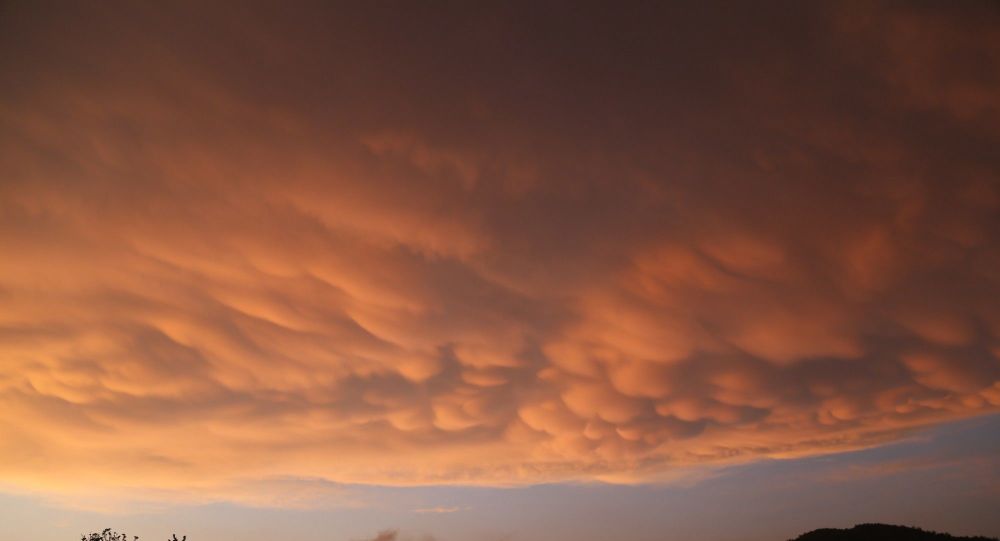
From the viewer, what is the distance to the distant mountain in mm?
69669

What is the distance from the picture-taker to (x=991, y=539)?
219 feet

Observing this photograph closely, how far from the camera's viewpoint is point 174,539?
96.6m

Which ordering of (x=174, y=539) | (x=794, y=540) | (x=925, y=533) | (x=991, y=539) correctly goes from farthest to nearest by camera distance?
(x=174, y=539) → (x=794, y=540) → (x=925, y=533) → (x=991, y=539)

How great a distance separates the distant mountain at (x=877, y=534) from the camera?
229ft

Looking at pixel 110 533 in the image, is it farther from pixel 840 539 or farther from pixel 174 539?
pixel 840 539

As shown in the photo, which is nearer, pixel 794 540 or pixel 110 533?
pixel 794 540

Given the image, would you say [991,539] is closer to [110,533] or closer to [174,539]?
[174,539]

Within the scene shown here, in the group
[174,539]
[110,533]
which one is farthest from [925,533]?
[110,533]

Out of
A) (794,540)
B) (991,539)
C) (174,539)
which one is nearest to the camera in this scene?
(991,539)

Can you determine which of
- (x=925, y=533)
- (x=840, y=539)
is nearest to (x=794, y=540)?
(x=840, y=539)

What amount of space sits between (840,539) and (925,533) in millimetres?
9968

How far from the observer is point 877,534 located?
73.1 meters

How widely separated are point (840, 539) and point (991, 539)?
53.1ft

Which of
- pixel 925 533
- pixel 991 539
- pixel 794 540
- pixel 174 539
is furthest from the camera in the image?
pixel 174 539
